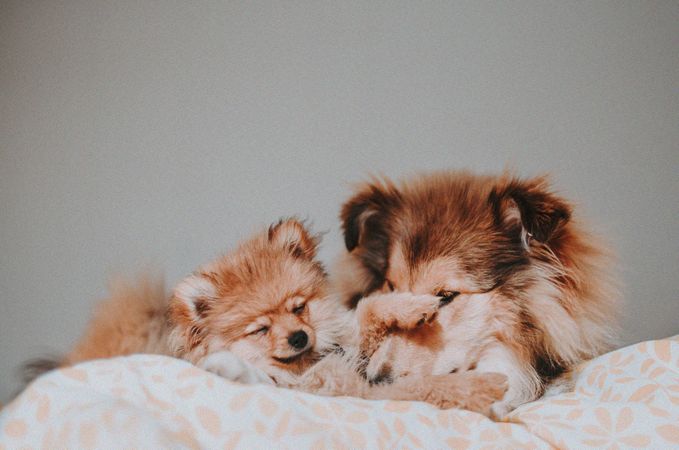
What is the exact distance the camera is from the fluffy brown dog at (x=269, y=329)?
0.91 m

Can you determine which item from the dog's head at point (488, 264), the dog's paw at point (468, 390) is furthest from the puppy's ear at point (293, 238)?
the dog's paw at point (468, 390)

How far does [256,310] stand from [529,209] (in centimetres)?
61

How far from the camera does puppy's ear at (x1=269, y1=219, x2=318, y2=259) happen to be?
40.6 inches

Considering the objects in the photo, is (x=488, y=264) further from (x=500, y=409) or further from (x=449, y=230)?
(x=500, y=409)

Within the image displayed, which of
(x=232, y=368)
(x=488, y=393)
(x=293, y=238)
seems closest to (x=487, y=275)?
(x=488, y=393)

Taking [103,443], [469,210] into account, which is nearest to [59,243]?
[103,443]

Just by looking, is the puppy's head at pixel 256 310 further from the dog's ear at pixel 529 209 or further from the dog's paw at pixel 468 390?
the dog's ear at pixel 529 209

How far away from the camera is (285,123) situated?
3.90 feet

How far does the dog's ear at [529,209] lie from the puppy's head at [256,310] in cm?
45

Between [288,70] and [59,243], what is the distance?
0.69 m

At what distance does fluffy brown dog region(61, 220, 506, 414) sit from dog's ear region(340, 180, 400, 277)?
4.9 inches

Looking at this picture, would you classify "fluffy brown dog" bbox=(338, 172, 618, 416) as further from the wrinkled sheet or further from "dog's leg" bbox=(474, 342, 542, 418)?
the wrinkled sheet

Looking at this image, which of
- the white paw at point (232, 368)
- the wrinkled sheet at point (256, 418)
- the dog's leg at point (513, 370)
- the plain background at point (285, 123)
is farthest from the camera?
the plain background at point (285, 123)

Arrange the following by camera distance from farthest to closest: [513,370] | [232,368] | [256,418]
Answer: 1. [513,370]
2. [232,368]
3. [256,418]
